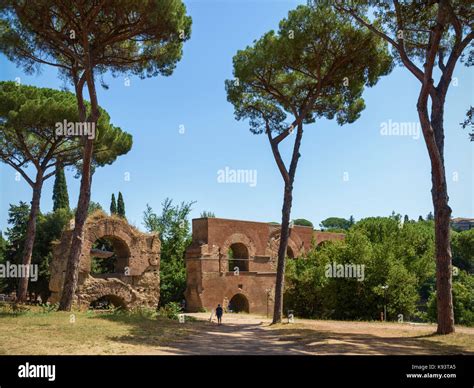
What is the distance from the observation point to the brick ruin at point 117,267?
633 inches

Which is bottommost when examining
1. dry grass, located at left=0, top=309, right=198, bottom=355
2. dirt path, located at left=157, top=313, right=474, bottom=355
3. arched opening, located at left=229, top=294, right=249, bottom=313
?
arched opening, located at left=229, top=294, right=249, bottom=313

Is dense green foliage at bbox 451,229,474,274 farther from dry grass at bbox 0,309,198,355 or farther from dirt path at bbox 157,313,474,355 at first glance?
dry grass at bbox 0,309,198,355

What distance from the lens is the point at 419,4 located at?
11492 millimetres

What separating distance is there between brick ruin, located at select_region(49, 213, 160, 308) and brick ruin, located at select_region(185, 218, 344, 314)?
8.36ft

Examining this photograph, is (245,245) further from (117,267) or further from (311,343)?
(311,343)

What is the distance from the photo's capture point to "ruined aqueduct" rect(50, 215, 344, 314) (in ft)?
53.8

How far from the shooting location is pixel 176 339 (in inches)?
376

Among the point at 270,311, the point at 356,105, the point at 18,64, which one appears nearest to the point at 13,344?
the point at 18,64

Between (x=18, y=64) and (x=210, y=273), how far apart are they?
11.3m

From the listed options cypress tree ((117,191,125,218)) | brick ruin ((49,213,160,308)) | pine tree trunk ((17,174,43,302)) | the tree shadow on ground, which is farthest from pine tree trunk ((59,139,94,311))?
cypress tree ((117,191,125,218))

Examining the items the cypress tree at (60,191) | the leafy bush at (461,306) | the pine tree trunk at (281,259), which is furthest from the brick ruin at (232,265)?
the cypress tree at (60,191)

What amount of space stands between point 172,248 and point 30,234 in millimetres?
9746

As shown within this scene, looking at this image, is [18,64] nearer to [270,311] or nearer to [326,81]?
[326,81]
